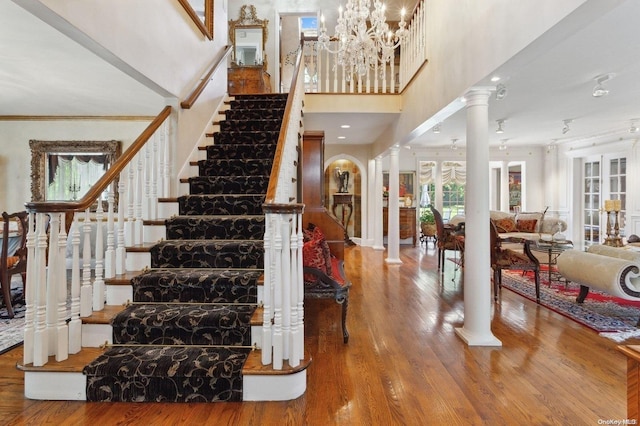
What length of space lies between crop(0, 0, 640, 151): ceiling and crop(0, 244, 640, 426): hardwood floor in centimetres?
218

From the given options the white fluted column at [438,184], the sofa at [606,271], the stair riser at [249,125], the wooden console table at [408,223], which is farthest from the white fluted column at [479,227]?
the white fluted column at [438,184]

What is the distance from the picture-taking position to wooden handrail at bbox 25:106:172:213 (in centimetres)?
199

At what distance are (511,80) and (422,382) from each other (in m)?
3.04

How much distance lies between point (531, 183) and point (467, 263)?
23.1 ft

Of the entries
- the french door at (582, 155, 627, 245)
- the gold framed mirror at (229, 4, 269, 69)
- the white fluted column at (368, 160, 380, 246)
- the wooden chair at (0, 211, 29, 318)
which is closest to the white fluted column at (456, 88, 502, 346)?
the wooden chair at (0, 211, 29, 318)

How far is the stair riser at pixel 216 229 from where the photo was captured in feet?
9.92

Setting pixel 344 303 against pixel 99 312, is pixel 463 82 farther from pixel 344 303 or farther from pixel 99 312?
pixel 99 312

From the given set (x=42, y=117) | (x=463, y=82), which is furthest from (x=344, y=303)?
(x=42, y=117)

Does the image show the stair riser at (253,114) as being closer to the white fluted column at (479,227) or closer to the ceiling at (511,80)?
the ceiling at (511,80)

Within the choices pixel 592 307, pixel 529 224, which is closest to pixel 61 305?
pixel 592 307

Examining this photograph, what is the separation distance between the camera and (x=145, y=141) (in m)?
2.93

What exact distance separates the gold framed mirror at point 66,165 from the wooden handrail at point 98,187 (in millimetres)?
2728

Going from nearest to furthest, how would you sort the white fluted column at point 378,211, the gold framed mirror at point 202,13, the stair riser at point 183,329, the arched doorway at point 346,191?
the stair riser at point 183,329 → the gold framed mirror at point 202,13 → the white fluted column at point 378,211 → the arched doorway at point 346,191

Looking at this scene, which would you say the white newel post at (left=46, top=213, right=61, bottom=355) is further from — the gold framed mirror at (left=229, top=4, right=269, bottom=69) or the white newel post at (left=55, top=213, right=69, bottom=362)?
the gold framed mirror at (left=229, top=4, right=269, bottom=69)
